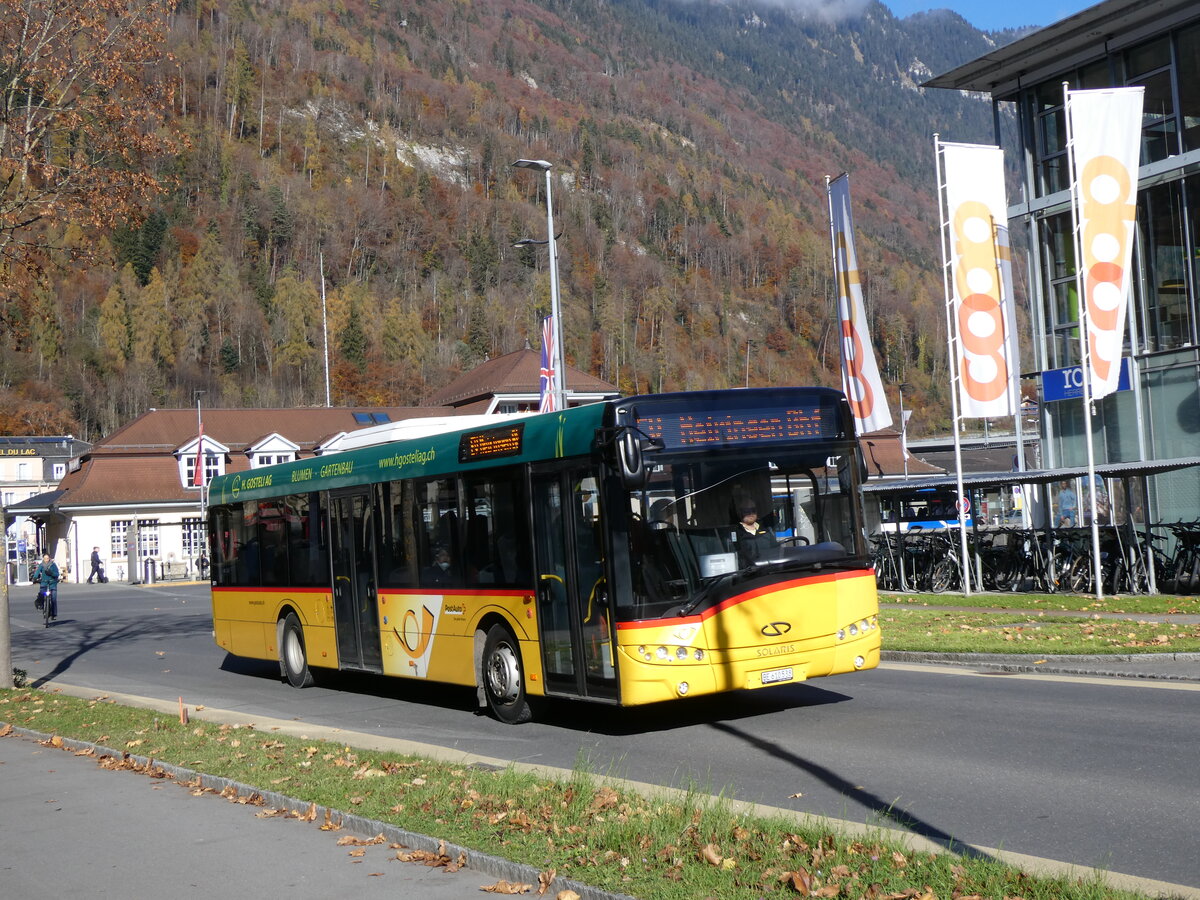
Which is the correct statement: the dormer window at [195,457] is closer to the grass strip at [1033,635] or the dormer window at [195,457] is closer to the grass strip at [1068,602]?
the grass strip at [1068,602]

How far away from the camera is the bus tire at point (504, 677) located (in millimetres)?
12406

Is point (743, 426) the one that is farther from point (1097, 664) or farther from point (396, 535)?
point (1097, 664)

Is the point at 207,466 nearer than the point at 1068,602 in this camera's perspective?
No

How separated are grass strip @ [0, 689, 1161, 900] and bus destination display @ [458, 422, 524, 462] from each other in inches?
131

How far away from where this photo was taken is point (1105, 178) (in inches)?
861

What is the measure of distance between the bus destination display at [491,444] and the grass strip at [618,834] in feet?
10.9

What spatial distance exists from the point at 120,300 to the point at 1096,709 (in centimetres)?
12347

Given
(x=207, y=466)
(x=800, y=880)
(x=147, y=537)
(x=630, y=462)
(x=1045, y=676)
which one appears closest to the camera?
(x=800, y=880)

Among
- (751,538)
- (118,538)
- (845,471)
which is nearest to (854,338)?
(845,471)

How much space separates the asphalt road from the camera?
7195 mm

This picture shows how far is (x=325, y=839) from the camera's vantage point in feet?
25.4

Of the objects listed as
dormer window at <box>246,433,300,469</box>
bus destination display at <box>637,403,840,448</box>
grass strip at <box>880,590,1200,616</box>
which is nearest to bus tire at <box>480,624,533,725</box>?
bus destination display at <box>637,403,840,448</box>

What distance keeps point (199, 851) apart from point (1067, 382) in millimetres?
25611

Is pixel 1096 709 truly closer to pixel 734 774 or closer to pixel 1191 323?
pixel 734 774
